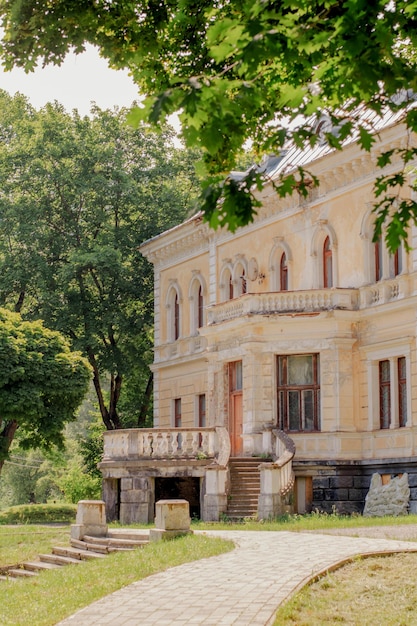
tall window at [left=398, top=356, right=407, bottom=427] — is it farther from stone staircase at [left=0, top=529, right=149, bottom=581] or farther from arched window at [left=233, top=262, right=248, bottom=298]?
stone staircase at [left=0, top=529, right=149, bottom=581]

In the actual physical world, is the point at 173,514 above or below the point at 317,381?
below

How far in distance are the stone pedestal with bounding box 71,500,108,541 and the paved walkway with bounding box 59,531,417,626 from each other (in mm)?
6013

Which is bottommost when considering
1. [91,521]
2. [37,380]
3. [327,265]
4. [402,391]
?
[91,521]

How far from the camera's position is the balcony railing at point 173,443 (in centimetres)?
3284

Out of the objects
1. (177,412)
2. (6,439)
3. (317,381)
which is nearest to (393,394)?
(317,381)

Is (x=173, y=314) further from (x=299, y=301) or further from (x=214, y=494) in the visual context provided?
(x=214, y=494)

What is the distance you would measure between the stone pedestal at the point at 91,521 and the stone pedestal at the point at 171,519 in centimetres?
332

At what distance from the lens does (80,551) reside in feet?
79.3

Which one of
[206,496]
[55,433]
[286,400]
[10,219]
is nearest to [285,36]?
[206,496]

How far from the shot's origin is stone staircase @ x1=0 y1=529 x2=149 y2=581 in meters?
23.2

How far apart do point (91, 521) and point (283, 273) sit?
1396cm

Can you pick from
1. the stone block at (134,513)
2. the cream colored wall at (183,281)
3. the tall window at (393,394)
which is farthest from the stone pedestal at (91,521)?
the cream colored wall at (183,281)

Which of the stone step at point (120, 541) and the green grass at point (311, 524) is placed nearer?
the stone step at point (120, 541)

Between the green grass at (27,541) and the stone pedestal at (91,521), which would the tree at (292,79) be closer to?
the stone pedestal at (91,521)
